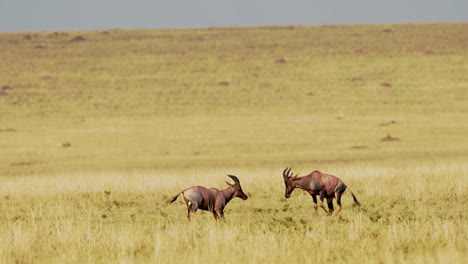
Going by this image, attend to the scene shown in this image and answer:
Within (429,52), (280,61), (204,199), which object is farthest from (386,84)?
(204,199)

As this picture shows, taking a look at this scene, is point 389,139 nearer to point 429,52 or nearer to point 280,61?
point 280,61

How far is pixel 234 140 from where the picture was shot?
41.0 m

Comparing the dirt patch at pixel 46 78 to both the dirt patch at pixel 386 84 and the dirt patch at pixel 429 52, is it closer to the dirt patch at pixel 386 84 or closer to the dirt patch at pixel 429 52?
the dirt patch at pixel 386 84

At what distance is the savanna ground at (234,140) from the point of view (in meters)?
12.0

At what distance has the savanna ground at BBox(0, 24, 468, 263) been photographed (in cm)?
1197

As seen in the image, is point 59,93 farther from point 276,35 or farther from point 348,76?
point 276,35

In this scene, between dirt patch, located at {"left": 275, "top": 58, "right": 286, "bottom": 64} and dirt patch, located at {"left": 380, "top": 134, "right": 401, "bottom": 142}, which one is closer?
dirt patch, located at {"left": 380, "top": 134, "right": 401, "bottom": 142}

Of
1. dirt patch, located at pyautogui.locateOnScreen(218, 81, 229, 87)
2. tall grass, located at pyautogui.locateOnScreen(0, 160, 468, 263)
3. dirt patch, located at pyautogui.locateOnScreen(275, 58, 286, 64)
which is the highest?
dirt patch, located at pyautogui.locateOnScreen(275, 58, 286, 64)

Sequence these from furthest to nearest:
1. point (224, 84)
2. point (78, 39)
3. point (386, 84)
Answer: point (78, 39)
point (224, 84)
point (386, 84)

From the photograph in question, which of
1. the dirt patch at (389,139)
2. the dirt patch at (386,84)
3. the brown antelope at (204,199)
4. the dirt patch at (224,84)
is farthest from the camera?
the dirt patch at (224,84)

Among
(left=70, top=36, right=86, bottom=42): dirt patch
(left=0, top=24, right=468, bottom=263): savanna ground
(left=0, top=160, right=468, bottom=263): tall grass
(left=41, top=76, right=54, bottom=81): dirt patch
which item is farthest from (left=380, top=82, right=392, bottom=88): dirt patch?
(left=0, top=160, right=468, bottom=263): tall grass

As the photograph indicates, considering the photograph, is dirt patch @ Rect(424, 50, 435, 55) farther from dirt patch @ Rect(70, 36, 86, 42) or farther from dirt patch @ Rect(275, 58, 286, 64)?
dirt patch @ Rect(70, 36, 86, 42)

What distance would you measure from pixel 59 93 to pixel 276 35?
24.1 meters

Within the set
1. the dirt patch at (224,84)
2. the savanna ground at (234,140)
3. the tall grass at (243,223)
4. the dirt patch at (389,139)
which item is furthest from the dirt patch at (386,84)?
the tall grass at (243,223)
